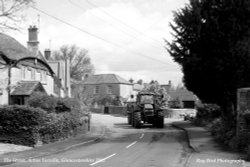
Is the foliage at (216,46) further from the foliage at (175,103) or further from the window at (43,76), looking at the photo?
the foliage at (175,103)

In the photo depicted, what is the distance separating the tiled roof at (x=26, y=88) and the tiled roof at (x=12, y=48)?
2.42m

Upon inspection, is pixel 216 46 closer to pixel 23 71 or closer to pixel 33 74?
pixel 23 71

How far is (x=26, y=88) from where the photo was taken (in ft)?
110

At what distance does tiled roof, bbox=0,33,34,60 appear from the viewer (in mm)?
33175

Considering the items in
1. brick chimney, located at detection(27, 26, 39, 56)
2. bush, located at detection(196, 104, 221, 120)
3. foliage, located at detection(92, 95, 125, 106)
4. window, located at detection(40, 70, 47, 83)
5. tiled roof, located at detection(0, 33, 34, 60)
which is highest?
brick chimney, located at detection(27, 26, 39, 56)

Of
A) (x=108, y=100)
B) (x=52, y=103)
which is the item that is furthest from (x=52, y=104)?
(x=108, y=100)

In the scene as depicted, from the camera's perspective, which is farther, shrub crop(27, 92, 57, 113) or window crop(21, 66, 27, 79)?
window crop(21, 66, 27, 79)

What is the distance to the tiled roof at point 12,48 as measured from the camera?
33.2 m

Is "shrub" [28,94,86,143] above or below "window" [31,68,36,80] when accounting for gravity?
below

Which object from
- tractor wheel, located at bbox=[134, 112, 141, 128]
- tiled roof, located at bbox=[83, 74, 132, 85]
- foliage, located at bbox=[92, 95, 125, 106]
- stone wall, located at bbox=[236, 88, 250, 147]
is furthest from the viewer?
tiled roof, located at bbox=[83, 74, 132, 85]

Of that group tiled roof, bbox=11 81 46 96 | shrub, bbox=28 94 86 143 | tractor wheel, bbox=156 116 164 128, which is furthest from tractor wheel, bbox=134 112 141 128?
tiled roof, bbox=11 81 46 96

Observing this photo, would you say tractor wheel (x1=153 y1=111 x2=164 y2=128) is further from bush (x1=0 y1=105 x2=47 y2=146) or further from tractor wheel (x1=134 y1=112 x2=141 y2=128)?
bush (x1=0 y1=105 x2=47 y2=146)

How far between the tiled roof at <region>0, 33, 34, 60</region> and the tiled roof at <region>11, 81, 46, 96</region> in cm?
242

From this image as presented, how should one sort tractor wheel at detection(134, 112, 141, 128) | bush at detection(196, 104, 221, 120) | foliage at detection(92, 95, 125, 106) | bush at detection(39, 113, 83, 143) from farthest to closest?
foliage at detection(92, 95, 125, 106), bush at detection(196, 104, 221, 120), tractor wheel at detection(134, 112, 141, 128), bush at detection(39, 113, 83, 143)
